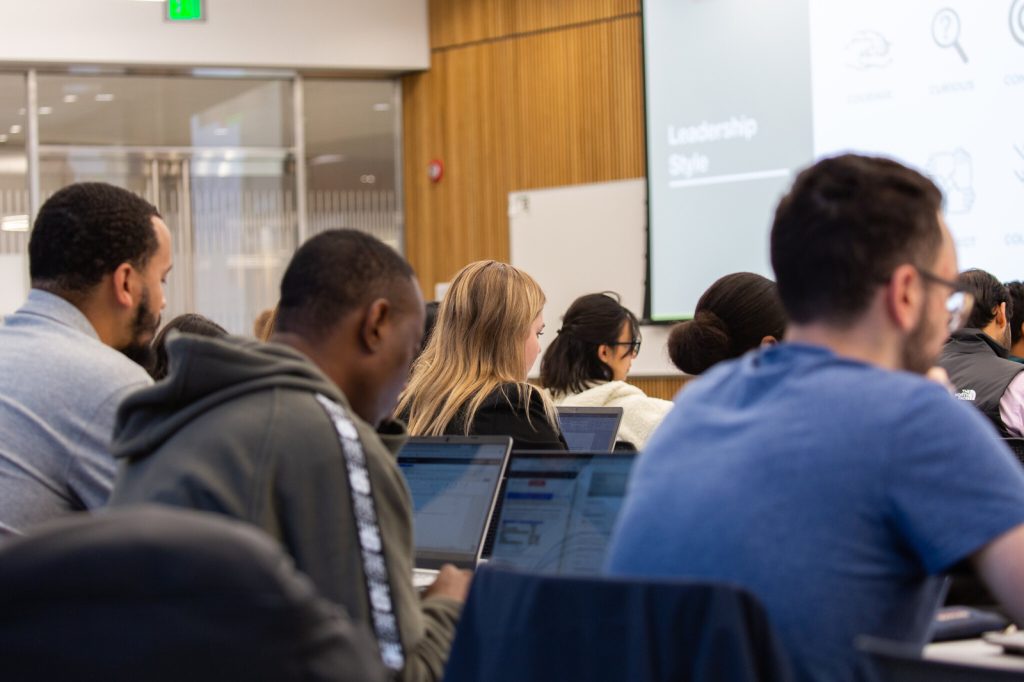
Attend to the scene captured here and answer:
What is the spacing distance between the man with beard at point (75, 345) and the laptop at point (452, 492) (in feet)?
1.93

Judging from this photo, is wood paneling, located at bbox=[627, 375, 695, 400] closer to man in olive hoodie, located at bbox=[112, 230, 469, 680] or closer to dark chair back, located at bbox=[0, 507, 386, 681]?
man in olive hoodie, located at bbox=[112, 230, 469, 680]

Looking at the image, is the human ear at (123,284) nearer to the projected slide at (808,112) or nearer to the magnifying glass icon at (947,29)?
the projected slide at (808,112)

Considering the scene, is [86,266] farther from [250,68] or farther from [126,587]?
[250,68]

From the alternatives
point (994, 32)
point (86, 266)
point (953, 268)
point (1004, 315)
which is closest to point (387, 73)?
point (994, 32)

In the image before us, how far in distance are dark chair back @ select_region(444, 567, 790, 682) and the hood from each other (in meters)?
0.45

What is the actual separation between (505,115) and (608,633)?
24.0 feet

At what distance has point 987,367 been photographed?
4668 mm

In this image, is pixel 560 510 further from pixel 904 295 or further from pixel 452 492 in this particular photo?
pixel 904 295

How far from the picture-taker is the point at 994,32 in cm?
621

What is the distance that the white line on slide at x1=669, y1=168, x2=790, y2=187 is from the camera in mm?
7047

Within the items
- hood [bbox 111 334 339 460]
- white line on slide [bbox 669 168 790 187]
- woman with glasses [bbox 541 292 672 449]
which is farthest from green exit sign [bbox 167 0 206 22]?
hood [bbox 111 334 339 460]

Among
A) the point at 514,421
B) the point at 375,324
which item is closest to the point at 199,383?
the point at 375,324

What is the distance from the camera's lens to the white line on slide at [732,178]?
7.05m

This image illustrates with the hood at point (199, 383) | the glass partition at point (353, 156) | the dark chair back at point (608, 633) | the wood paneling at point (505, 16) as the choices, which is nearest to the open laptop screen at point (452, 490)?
the hood at point (199, 383)
